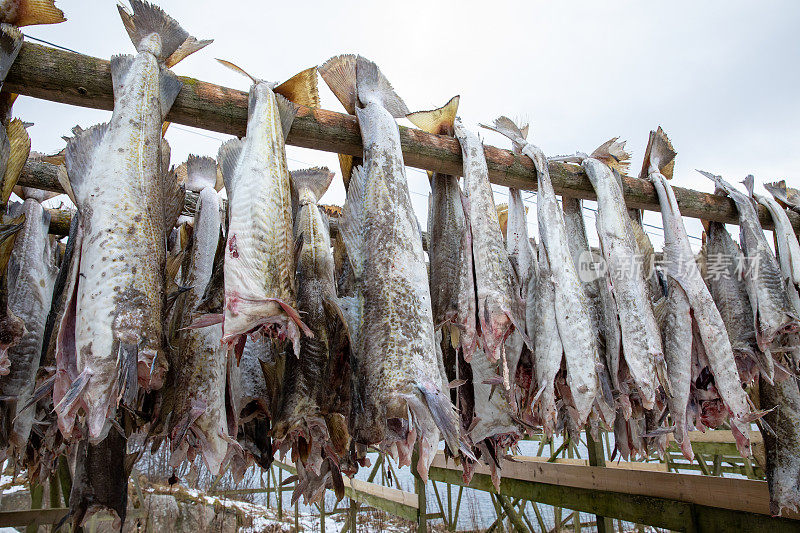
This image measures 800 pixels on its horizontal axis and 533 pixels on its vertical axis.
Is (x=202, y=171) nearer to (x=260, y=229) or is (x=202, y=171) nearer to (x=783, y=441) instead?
(x=260, y=229)

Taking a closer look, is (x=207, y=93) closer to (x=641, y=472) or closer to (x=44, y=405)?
(x=44, y=405)

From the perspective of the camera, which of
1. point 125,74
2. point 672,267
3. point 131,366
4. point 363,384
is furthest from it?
point 672,267

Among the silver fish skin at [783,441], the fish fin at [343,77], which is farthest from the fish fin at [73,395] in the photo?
the silver fish skin at [783,441]

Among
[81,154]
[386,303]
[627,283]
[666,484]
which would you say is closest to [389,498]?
[666,484]

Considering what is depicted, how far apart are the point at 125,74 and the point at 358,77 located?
1.27m

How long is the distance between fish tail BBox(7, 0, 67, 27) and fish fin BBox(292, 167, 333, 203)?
1.45m

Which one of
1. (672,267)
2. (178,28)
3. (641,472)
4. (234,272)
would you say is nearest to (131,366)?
(234,272)

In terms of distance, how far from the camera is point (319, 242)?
2.94 meters

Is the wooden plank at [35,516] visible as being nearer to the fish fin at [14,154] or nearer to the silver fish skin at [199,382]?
the silver fish skin at [199,382]

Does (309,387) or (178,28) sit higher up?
(178,28)

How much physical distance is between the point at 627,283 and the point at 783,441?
217 cm

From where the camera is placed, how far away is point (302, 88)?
9.03 ft

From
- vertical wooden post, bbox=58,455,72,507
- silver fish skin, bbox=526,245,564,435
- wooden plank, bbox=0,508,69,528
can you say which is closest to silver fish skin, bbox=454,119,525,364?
silver fish skin, bbox=526,245,564,435

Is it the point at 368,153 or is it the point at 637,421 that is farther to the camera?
the point at 637,421
